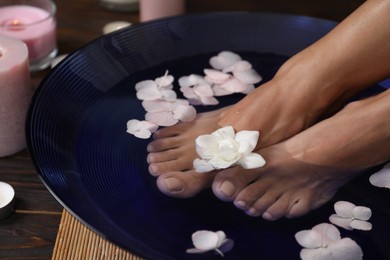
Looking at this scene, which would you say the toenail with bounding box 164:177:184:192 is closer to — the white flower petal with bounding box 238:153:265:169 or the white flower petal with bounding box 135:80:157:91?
the white flower petal with bounding box 238:153:265:169

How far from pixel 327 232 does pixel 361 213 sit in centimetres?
6

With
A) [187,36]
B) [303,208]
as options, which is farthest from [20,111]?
[303,208]

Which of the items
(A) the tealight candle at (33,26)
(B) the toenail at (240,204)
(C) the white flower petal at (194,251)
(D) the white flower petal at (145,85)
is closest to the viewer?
(C) the white flower petal at (194,251)

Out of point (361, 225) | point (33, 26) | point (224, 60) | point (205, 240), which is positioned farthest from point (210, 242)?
point (33, 26)

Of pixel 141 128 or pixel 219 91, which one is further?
pixel 219 91

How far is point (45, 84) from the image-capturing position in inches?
41.6

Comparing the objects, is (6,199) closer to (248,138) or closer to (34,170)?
(34,170)

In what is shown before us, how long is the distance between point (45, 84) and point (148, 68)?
207 millimetres

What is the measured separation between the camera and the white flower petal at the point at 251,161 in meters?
0.99

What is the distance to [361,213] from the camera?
93 cm

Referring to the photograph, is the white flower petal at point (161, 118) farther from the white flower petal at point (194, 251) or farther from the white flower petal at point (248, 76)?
the white flower petal at point (194, 251)

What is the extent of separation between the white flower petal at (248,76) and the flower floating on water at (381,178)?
11.4 inches

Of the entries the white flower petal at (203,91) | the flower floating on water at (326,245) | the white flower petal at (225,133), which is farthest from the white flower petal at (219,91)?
the flower floating on water at (326,245)

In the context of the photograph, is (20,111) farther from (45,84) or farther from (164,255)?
(164,255)
